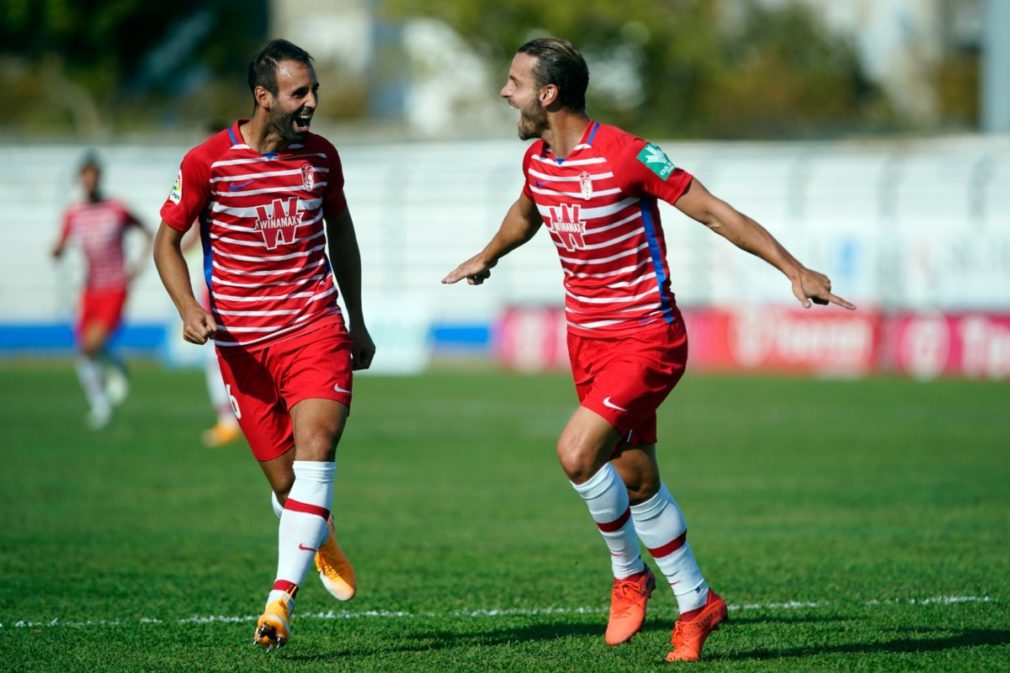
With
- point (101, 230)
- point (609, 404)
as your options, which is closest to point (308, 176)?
point (609, 404)

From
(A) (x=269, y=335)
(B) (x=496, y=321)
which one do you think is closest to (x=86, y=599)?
(A) (x=269, y=335)

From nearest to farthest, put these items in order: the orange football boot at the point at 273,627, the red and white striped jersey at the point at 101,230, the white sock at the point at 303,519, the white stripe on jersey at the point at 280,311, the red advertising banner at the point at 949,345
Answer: the orange football boot at the point at 273,627 < the white sock at the point at 303,519 < the white stripe on jersey at the point at 280,311 < the red and white striped jersey at the point at 101,230 < the red advertising banner at the point at 949,345

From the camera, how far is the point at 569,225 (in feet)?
21.3

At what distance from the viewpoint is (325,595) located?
8.09 metres

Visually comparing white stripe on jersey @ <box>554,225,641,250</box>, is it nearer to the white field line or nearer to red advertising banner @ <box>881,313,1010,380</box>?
the white field line

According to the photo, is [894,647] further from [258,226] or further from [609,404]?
[258,226]

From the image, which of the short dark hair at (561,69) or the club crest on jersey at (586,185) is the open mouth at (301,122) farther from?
the club crest on jersey at (586,185)

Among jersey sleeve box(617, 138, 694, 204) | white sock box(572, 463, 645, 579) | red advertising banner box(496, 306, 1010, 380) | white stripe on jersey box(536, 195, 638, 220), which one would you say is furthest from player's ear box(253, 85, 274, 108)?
red advertising banner box(496, 306, 1010, 380)

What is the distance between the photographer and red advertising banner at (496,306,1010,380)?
2341 cm

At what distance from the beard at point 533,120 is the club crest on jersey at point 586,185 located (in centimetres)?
28

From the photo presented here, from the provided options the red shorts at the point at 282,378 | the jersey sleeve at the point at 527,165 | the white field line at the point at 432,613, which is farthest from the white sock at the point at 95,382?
the jersey sleeve at the point at 527,165

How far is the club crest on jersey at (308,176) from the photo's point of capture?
6.68m

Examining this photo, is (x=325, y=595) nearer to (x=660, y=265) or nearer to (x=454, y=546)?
(x=454, y=546)

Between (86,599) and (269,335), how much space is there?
194 cm
